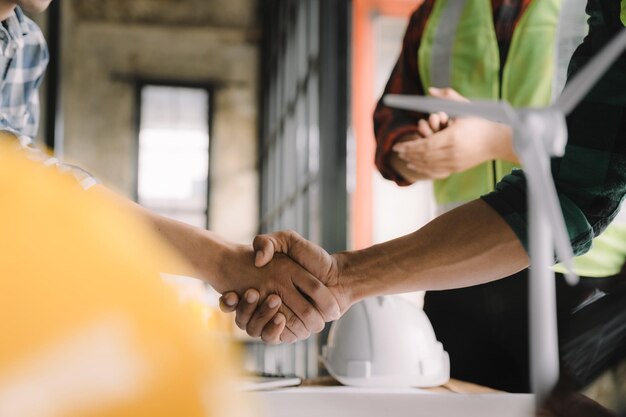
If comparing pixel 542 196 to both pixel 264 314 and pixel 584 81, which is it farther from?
pixel 264 314

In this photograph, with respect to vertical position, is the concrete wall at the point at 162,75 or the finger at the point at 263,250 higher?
the concrete wall at the point at 162,75

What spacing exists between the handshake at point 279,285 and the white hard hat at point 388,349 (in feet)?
0.19

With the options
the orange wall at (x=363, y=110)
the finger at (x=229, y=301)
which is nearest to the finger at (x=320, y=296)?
the finger at (x=229, y=301)

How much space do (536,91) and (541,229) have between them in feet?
2.99

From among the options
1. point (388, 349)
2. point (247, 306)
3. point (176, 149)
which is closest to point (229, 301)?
point (247, 306)

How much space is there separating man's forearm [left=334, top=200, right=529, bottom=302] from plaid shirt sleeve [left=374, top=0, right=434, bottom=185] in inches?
16.2

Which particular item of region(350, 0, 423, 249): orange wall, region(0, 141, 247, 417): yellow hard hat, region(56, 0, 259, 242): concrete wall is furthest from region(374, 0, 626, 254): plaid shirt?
region(56, 0, 259, 242): concrete wall

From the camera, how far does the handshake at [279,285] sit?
125 cm

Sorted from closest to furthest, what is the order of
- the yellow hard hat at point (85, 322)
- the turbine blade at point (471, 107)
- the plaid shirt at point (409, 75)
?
the yellow hard hat at point (85, 322)
the turbine blade at point (471, 107)
the plaid shirt at point (409, 75)

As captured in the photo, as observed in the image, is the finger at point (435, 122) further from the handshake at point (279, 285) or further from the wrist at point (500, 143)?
the handshake at point (279, 285)

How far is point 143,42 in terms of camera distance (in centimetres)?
608

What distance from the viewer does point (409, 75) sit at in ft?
5.52

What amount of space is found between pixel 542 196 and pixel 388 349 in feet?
2.43

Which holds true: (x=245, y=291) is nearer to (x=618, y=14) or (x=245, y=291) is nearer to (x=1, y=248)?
(x=618, y=14)
